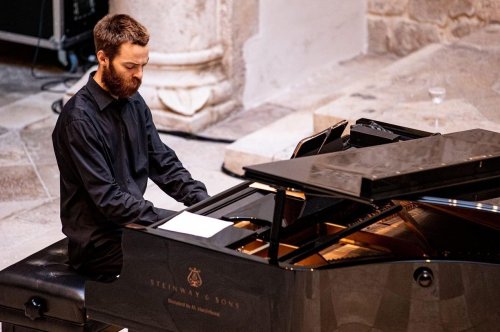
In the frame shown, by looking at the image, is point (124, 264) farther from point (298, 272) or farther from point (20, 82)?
point (20, 82)

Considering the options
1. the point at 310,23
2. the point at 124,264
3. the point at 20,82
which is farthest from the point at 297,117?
the point at 124,264

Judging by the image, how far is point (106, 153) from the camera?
10.6 ft

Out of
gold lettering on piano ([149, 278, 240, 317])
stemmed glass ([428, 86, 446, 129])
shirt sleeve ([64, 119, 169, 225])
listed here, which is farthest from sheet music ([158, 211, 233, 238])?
stemmed glass ([428, 86, 446, 129])

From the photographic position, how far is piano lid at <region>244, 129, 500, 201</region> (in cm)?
266

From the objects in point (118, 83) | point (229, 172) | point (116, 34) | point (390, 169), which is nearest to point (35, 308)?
point (118, 83)

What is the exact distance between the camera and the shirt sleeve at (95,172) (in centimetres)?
313

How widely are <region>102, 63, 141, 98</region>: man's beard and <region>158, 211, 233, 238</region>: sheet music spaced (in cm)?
43

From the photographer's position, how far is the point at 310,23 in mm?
6715

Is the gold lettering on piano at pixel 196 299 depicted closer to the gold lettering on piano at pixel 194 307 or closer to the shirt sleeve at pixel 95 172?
the gold lettering on piano at pixel 194 307

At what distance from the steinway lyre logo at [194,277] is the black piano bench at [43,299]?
466mm

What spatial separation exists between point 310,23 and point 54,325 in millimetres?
3872

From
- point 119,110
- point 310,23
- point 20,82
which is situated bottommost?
point 20,82

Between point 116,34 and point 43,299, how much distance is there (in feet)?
2.72

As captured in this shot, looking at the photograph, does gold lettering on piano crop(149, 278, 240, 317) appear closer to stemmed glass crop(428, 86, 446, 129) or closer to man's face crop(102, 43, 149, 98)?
man's face crop(102, 43, 149, 98)
